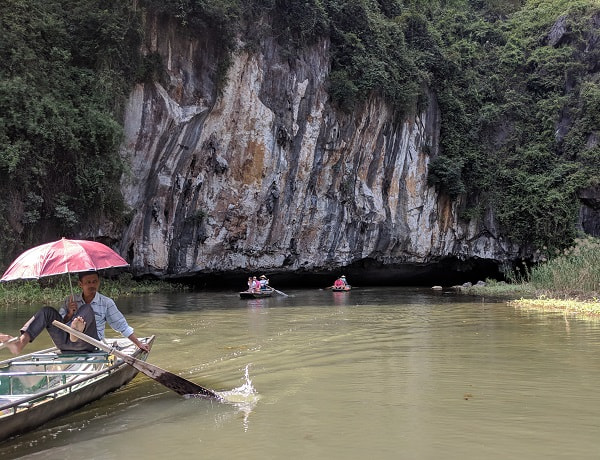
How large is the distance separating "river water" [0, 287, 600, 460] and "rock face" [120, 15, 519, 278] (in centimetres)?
917

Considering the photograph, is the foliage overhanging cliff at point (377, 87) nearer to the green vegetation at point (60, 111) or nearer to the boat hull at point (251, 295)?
the green vegetation at point (60, 111)

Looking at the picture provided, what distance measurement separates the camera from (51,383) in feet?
17.0

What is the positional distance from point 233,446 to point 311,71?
18706 mm

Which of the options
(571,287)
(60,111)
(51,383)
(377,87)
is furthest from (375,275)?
(51,383)

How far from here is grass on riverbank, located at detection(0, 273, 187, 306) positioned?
534 inches

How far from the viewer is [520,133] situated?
89.5 feet

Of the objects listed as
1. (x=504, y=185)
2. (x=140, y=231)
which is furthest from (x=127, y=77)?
(x=504, y=185)

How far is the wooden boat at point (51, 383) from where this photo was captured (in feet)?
12.9

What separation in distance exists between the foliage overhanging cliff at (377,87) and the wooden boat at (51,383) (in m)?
9.41

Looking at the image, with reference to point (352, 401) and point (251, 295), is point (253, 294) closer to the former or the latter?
point (251, 295)

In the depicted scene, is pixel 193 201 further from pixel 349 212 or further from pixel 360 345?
pixel 360 345

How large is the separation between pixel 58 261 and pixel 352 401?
300cm

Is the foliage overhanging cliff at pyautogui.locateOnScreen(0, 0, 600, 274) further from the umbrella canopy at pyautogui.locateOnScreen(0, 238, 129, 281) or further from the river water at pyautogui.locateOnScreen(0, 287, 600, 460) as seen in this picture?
the umbrella canopy at pyautogui.locateOnScreen(0, 238, 129, 281)

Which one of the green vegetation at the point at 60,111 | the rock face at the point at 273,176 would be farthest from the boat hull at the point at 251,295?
the green vegetation at the point at 60,111
